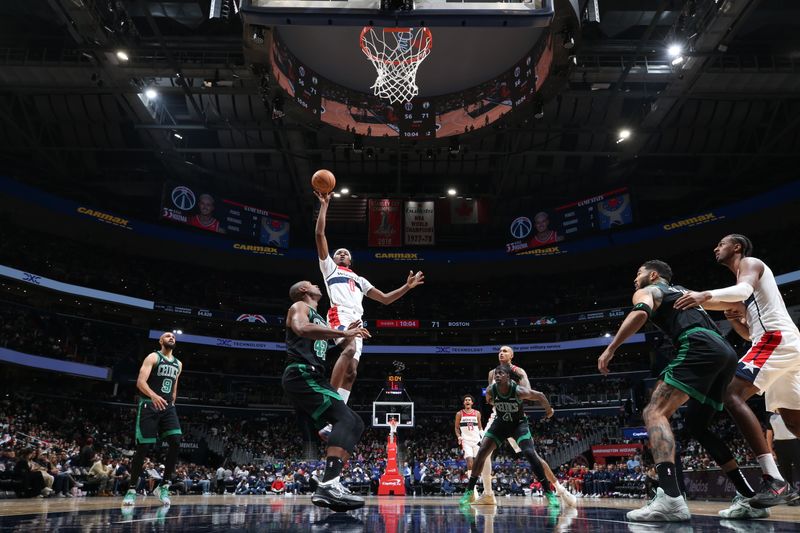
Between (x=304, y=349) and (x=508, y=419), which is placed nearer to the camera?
(x=304, y=349)

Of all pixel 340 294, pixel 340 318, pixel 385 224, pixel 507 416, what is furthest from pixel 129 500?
pixel 385 224

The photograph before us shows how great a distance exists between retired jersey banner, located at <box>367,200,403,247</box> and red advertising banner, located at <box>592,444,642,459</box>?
45.8 feet

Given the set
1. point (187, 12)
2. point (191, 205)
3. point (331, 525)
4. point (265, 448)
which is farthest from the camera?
point (265, 448)

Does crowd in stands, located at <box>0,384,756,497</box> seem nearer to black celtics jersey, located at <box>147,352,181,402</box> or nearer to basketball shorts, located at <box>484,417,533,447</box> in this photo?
black celtics jersey, located at <box>147,352,181,402</box>

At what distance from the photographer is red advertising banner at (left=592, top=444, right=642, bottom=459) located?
85.9ft

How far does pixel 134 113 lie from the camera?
22.2m

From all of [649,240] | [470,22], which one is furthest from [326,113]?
[649,240]

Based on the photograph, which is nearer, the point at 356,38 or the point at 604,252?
the point at 356,38

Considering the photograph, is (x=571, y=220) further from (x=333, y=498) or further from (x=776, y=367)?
(x=333, y=498)

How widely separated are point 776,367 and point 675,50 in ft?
47.9

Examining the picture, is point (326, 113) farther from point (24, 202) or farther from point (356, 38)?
point (24, 202)

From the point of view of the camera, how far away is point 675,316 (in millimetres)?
4355

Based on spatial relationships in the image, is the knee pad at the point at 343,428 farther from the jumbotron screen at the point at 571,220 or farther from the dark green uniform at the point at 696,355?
the jumbotron screen at the point at 571,220

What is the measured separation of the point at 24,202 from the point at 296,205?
45.6ft
